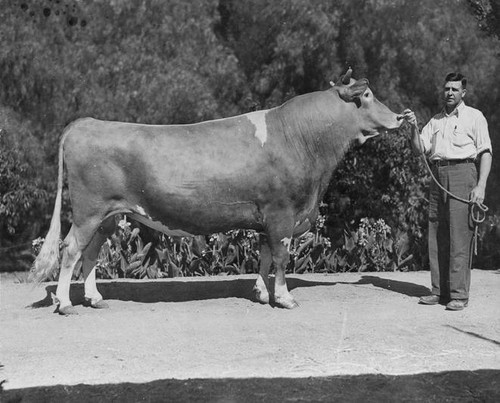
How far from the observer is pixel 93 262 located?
734 centimetres

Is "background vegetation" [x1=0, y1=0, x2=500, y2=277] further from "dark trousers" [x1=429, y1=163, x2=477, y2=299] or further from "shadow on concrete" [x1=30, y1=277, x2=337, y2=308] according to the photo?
"dark trousers" [x1=429, y1=163, x2=477, y2=299]

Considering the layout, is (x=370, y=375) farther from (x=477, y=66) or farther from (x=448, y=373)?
(x=477, y=66)

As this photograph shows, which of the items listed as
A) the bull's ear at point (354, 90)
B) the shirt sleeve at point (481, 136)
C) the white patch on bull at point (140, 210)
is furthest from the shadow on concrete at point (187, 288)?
the bull's ear at point (354, 90)

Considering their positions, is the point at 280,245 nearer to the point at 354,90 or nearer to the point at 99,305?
the point at 354,90

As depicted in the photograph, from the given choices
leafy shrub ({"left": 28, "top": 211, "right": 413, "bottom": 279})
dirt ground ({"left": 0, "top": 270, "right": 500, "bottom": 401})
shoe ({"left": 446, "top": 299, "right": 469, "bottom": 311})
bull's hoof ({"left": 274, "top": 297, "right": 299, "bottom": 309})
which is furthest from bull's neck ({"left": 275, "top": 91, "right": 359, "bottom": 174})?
leafy shrub ({"left": 28, "top": 211, "right": 413, "bottom": 279})

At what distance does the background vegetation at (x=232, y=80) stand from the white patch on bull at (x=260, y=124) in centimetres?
245

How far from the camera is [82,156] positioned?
22.7 ft

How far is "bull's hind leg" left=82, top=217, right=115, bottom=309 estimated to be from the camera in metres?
7.24

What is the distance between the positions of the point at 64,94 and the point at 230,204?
3.83 metres

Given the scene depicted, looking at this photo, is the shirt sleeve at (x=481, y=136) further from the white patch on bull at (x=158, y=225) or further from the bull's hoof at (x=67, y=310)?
the bull's hoof at (x=67, y=310)

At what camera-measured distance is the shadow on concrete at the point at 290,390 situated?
4504mm

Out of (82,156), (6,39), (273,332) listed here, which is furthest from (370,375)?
(6,39)

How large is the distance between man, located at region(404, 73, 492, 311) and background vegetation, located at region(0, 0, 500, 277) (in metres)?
2.63

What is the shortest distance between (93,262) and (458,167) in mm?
3204
